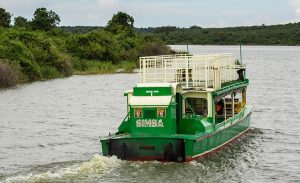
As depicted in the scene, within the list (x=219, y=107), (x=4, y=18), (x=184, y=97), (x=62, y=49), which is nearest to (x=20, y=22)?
(x=4, y=18)

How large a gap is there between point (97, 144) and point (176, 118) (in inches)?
236

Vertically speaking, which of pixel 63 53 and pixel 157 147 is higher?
pixel 63 53

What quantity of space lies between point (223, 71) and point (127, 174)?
837 cm

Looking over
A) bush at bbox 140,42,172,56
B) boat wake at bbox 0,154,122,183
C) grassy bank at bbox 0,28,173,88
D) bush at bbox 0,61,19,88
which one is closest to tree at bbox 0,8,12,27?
grassy bank at bbox 0,28,173,88

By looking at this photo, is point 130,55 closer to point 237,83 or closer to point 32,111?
point 32,111

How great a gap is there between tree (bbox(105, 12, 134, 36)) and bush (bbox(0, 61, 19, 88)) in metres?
47.7

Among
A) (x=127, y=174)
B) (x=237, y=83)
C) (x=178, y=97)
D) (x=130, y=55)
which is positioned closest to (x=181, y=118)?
(x=178, y=97)

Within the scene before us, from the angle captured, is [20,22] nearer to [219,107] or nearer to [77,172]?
[219,107]

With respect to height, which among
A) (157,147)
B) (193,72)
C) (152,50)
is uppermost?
(193,72)

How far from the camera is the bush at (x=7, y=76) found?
5323 centimetres

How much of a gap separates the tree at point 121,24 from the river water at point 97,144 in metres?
50.4

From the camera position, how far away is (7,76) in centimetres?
5362

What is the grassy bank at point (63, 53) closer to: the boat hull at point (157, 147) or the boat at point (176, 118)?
the boat at point (176, 118)

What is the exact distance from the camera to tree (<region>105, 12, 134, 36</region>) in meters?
103
